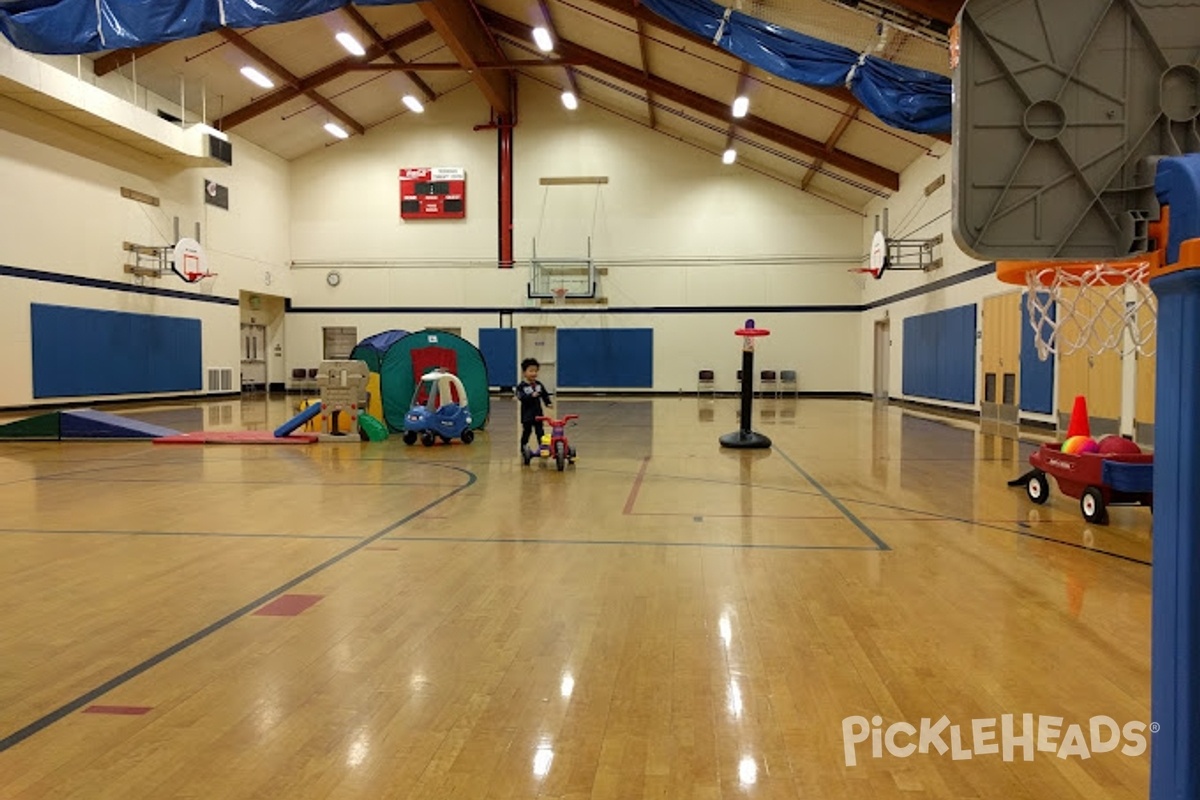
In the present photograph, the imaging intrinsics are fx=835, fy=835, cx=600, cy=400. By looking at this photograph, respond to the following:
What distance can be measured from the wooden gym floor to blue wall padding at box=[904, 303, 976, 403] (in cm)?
1003

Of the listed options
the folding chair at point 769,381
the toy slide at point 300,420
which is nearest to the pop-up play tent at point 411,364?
the toy slide at point 300,420

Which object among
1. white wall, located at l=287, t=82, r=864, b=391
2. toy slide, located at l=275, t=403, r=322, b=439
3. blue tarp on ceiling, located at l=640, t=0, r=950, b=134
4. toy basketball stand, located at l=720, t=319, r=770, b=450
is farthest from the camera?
white wall, located at l=287, t=82, r=864, b=391

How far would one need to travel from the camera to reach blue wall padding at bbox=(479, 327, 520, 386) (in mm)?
24641

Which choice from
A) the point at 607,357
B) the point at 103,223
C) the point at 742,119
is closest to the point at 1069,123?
the point at 742,119

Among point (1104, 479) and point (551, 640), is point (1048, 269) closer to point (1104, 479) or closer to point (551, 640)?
point (1104, 479)

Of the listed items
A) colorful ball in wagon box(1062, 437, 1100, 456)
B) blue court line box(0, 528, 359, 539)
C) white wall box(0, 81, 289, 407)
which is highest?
white wall box(0, 81, 289, 407)

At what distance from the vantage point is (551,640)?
3.29 m

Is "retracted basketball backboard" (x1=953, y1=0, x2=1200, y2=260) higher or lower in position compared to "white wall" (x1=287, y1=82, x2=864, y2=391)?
lower

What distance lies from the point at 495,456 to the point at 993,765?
24.7 ft

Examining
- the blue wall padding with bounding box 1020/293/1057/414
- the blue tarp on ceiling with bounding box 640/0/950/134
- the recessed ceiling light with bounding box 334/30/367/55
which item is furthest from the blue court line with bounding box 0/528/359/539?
the recessed ceiling light with bounding box 334/30/367/55

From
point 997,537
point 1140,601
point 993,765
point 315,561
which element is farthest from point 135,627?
point 997,537

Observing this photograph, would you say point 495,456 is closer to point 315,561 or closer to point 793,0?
point 315,561

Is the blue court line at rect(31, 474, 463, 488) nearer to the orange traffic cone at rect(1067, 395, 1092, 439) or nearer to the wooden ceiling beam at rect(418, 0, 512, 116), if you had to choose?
the orange traffic cone at rect(1067, 395, 1092, 439)

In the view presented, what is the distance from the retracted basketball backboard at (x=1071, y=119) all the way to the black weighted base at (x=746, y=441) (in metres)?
8.69
